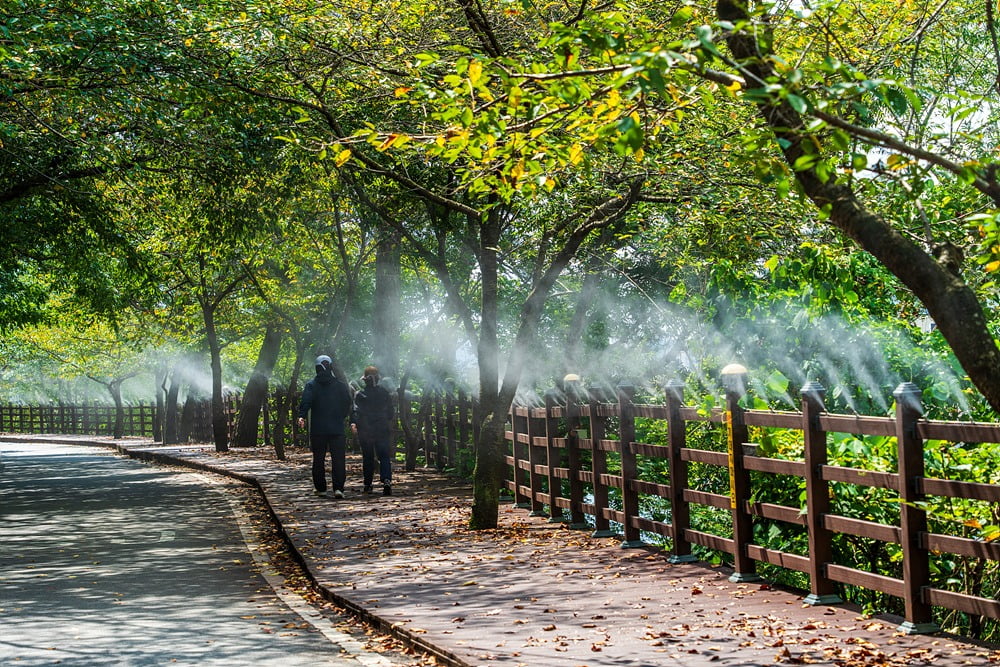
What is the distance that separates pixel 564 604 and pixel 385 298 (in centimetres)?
1700

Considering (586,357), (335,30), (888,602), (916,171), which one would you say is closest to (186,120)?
(335,30)

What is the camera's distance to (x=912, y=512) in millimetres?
6980

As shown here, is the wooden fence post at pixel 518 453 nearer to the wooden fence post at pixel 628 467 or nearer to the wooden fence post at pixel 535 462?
the wooden fence post at pixel 535 462

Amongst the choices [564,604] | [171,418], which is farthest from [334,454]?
[171,418]

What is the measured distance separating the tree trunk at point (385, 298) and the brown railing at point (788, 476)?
30.0 ft

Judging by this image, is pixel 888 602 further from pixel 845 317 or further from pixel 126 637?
pixel 126 637

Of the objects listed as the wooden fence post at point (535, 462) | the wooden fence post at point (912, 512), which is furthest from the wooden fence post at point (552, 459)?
the wooden fence post at point (912, 512)

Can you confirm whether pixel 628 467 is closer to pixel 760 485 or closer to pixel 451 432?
pixel 760 485

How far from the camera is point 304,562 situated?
11.0 meters

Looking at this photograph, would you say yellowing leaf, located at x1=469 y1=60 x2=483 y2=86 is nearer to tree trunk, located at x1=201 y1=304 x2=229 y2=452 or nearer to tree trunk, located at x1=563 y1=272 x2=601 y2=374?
tree trunk, located at x1=563 y1=272 x2=601 y2=374

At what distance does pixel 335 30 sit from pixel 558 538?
19.3 feet

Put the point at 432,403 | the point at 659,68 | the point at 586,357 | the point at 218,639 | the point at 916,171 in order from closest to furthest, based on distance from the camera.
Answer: the point at 659,68, the point at 916,171, the point at 218,639, the point at 432,403, the point at 586,357

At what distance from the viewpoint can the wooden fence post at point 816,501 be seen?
26.0ft

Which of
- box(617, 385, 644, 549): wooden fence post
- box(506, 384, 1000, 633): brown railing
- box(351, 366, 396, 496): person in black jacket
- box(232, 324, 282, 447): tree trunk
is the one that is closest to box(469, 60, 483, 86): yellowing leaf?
box(506, 384, 1000, 633): brown railing
